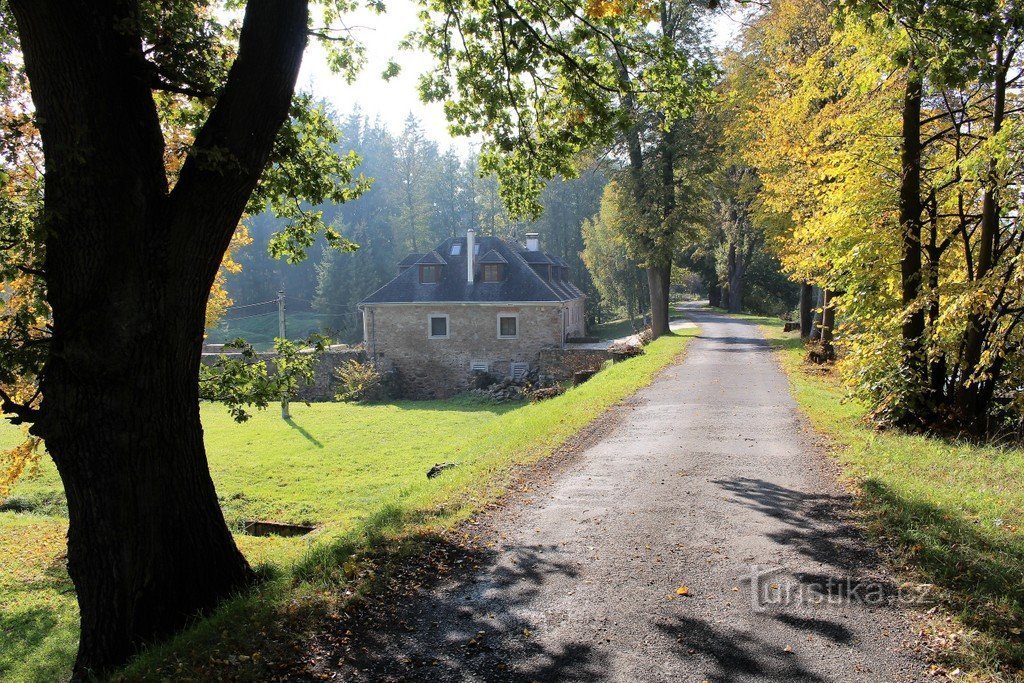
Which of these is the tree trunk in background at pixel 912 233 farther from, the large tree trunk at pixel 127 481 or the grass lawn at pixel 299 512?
the large tree trunk at pixel 127 481

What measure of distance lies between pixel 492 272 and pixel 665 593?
108 feet

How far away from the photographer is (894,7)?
6844mm

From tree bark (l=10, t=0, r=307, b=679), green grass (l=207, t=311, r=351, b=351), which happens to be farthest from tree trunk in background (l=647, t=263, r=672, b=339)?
green grass (l=207, t=311, r=351, b=351)

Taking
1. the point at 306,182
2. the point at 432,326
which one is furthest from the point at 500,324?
the point at 306,182

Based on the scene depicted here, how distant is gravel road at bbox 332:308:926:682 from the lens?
4.36 m

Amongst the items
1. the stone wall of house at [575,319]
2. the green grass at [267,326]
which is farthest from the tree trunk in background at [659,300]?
the green grass at [267,326]

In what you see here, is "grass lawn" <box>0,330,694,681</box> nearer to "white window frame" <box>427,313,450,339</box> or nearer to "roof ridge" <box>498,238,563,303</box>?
"white window frame" <box>427,313,450,339</box>

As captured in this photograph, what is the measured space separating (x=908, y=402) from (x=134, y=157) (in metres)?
11.1

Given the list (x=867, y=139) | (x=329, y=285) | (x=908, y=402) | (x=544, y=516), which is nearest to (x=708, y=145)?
(x=867, y=139)

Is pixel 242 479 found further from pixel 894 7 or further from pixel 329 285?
pixel 329 285

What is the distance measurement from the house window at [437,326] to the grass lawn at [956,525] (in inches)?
1064

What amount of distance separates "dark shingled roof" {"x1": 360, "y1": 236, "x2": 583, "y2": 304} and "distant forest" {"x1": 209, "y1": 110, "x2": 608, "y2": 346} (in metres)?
17.2

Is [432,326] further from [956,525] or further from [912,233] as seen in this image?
[956,525]

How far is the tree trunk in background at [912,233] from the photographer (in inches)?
417
